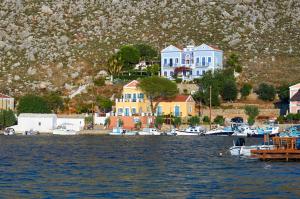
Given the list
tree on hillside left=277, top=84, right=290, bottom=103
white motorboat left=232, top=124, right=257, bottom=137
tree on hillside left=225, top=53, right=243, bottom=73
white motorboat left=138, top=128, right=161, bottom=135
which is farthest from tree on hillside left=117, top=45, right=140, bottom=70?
white motorboat left=232, top=124, right=257, bottom=137

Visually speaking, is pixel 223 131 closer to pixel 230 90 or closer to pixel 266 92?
pixel 230 90

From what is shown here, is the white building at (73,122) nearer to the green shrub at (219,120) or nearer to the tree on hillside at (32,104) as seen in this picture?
the tree on hillside at (32,104)

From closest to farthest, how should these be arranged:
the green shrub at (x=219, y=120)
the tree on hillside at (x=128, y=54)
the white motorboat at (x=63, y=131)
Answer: the green shrub at (x=219, y=120) < the white motorboat at (x=63, y=131) < the tree on hillside at (x=128, y=54)

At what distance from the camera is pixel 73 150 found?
3477 inches

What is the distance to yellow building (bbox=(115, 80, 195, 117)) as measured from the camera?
134375 millimetres

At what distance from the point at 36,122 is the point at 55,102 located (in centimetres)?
445

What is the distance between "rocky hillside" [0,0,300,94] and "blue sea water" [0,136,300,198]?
59.4 m

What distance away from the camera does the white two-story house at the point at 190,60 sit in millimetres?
144625

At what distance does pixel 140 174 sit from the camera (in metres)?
61.4

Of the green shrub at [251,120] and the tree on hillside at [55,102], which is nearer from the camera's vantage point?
the green shrub at [251,120]

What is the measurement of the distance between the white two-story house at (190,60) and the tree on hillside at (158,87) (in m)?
11.4

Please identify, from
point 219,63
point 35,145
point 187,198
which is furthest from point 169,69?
point 187,198

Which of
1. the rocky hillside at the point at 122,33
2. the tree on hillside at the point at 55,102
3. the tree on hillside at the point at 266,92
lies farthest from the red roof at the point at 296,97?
the tree on hillside at the point at 55,102

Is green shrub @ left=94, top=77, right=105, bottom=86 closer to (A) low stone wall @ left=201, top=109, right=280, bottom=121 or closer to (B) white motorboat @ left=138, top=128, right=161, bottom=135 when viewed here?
(B) white motorboat @ left=138, top=128, right=161, bottom=135
